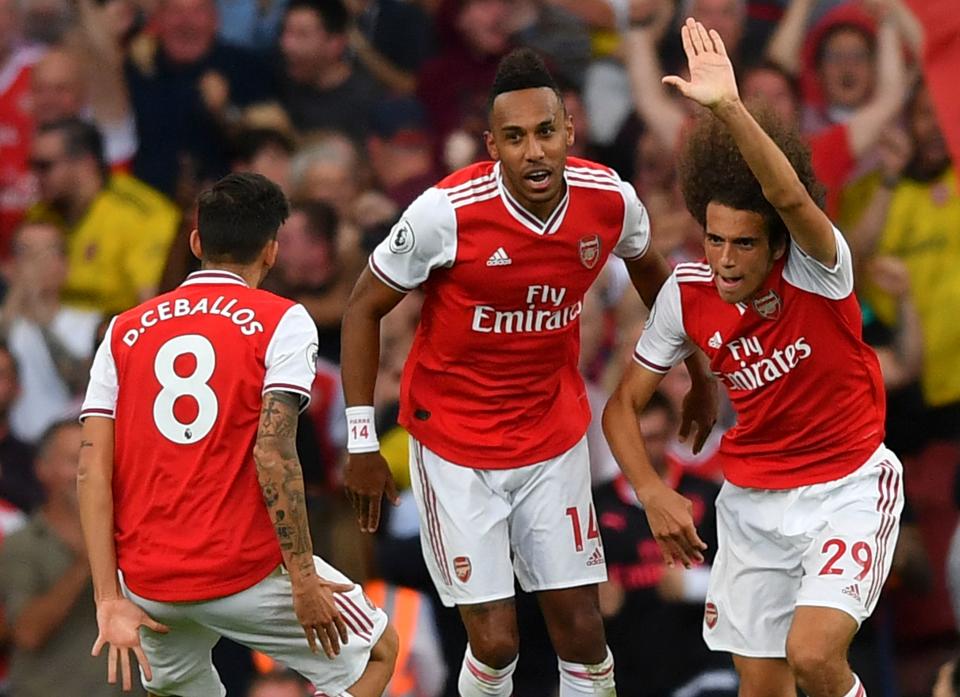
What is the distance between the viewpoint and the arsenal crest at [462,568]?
6703mm

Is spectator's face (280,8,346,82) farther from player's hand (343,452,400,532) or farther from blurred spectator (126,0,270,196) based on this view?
player's hand (343,452,400,532)

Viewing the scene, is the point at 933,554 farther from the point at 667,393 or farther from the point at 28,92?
the point at 28,92

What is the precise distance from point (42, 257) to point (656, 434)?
3240 millimetres

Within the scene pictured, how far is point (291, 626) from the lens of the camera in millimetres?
6102

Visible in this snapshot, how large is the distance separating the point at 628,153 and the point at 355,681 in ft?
13.1

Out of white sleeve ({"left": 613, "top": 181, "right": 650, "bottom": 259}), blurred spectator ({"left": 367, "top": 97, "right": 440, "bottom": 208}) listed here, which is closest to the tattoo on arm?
white sleeve ({"left": 613, "top": 181, "right": 650, "bottom": 259})

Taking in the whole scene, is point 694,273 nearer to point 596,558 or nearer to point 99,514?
point 596,558

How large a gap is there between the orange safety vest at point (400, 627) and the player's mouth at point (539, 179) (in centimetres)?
243

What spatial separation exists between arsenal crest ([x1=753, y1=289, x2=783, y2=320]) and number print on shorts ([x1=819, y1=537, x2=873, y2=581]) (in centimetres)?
75

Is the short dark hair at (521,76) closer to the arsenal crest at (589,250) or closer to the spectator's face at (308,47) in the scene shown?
the arsenal crest at (589,250)

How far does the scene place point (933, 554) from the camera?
28.3ft

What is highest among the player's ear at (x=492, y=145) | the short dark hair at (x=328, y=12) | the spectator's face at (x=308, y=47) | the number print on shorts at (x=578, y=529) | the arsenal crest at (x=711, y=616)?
the player's ear at (x=492, y=145)

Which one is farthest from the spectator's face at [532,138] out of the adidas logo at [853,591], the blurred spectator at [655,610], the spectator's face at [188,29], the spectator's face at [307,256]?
the spectator's face at [188,29]

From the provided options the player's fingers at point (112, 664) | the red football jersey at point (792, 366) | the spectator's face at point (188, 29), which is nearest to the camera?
the player's fingers at point (112, 664)
